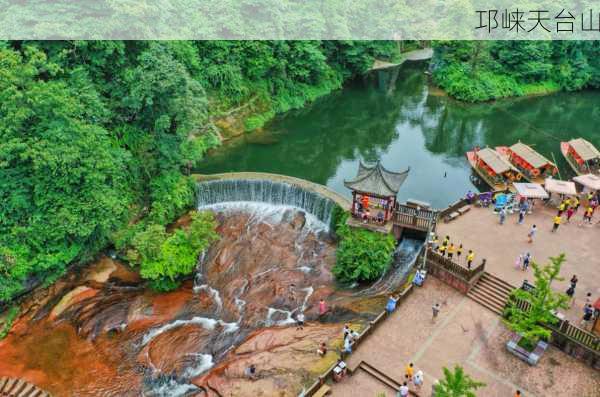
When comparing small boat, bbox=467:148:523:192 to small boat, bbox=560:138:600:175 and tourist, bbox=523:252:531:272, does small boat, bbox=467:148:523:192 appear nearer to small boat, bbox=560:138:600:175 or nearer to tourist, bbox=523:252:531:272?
small boat, bbox=560:138:600:175

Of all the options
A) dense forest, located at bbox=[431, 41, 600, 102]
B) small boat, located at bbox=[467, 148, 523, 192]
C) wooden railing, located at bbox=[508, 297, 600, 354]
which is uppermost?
dense forest, located at bbox=[431, 41, 600, 102]

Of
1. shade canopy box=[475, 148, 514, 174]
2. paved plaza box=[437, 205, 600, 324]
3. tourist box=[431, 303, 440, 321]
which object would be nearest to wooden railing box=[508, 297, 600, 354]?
paved plaza box=[437, 205, 600, 324]

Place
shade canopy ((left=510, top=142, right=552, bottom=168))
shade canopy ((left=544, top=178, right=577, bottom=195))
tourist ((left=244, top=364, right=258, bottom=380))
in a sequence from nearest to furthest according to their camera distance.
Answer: tourist ((left=244, top=364, right=258, bottom=380))
shade canopy ((left=544, top=178, right=577, bottom=195))
shade canopy ((left=510, top=142, right=552, bottom=168))

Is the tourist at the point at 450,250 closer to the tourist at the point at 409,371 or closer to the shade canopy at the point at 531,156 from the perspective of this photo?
the tourist at the point at 409,371

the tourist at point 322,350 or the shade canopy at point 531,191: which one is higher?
the shade canopy at point 531,191

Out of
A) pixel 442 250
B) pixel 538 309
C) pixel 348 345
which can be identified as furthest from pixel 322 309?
pixel 538 309

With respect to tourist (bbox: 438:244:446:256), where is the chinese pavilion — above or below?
above

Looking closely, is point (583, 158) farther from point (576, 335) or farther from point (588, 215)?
point (576, 335)

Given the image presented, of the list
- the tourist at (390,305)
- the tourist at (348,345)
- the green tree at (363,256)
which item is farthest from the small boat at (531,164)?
the tourist at (348,345)
